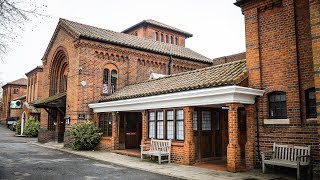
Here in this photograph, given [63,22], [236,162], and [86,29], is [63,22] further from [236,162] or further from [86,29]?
[236,162]

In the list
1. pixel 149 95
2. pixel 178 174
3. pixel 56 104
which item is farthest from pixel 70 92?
pixel 178 174

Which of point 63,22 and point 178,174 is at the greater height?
point 63,22

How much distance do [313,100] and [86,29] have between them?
639 inches

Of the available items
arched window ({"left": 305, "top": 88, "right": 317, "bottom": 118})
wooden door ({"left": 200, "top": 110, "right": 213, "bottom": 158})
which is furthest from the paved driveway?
arched window ({"left": 305, "top": 88, "right": 317, "bottom": 118})

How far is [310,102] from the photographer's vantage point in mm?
9992

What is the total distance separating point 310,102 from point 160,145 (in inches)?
260

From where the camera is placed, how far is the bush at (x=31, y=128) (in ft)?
99.1

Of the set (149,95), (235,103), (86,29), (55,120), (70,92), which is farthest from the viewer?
(55,120)

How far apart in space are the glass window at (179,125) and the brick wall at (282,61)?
133 inches

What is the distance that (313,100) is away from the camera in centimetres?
990

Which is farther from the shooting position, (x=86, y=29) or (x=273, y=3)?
(x=86, y=29)

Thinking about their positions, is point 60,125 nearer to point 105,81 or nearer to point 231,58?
point 105,81

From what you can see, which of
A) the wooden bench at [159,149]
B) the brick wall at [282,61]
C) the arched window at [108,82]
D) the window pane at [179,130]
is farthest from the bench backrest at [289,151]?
the arched window at [108,82]

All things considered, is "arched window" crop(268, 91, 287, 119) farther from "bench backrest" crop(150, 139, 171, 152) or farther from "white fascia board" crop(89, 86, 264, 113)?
"bench backrest" crop(150, 139, 171, 152)
